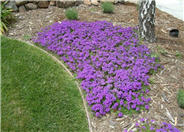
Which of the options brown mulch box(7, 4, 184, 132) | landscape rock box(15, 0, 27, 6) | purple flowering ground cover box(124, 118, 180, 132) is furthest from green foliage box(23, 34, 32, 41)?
purple flowering ground cover box(124, 118, 180, 132)

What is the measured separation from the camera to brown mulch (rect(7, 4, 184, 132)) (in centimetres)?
384

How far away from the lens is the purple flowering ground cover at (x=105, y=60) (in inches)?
160

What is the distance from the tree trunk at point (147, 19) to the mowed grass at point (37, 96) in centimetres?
246

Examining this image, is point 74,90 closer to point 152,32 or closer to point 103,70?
point 103,70

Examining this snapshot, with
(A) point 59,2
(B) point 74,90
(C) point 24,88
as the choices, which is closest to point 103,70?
(B) point 74,90

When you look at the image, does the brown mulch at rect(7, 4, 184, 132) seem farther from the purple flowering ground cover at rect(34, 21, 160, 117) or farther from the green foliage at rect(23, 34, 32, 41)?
the purple flowering ground cover at rect(34, 21, 160, 117)

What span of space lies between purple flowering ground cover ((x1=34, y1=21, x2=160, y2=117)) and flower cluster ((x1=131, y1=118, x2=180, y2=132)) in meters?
0.27

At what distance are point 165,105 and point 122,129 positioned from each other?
1038 millimetres

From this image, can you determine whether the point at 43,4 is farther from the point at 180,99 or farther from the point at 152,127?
the point at 152,127

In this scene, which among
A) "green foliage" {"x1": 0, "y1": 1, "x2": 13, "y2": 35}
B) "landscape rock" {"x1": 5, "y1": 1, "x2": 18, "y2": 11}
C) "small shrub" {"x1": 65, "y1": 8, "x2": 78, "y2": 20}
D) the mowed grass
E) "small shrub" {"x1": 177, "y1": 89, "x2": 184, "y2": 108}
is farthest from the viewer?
"landscape rock" {"x1": 5, "y1": 1, "x2": 18, "y2": 11}

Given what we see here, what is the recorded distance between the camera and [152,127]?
358 centimetres

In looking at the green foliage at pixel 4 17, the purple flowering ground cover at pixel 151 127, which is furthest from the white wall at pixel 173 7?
the green foliage at pixel 4 17

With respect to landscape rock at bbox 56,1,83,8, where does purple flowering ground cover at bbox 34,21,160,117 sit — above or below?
below

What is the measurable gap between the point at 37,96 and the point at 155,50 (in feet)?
10.4
